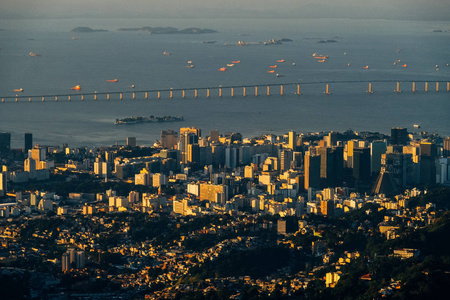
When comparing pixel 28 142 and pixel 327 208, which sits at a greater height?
pixel 28 142

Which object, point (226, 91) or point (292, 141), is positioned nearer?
point (292, 141)

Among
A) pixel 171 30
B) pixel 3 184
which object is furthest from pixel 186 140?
pixel 171 30

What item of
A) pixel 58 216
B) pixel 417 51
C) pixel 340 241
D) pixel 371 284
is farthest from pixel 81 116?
pixel 417 51

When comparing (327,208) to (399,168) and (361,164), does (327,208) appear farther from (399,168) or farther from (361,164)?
(361,164)

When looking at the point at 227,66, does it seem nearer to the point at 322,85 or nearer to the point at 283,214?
the point at 322,85

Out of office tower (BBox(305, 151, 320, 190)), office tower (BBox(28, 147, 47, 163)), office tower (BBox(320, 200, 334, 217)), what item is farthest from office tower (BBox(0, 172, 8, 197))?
office tower (BBox(320, 200, 334, 217))

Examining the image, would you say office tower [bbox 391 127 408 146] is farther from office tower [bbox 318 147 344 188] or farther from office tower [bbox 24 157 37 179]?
office tower [bbox 24 157 37 179]

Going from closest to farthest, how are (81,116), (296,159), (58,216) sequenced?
(58,216)
(296,159)
(81,116)

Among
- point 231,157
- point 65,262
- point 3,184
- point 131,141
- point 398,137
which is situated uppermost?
point 398,137
